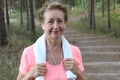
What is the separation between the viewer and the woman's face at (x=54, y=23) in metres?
3.31

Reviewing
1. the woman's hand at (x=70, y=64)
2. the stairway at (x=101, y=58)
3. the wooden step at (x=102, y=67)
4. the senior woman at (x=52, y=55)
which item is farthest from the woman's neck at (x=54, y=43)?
the wooden step at (x=102, y=67)

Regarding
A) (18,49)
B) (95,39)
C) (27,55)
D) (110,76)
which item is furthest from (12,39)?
(27,55)

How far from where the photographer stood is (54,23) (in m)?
3.32

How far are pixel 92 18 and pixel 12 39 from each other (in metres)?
12.8

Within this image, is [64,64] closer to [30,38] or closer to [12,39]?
[12,39]

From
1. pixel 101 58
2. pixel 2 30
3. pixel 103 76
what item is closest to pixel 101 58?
pixel 101 58

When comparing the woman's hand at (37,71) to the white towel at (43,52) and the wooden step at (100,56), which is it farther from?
the wooden step at (100,56)

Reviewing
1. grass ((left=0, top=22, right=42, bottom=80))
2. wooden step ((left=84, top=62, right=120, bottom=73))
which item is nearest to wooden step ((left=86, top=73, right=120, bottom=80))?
wooden step ((left=84, top=62, right=120, bottom=73))

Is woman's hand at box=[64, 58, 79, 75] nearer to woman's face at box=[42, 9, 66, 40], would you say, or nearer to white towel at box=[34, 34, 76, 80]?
white towel at box=[34, 34, 76, 80]

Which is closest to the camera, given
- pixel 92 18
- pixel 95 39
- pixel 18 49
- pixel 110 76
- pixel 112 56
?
pixel 110 76

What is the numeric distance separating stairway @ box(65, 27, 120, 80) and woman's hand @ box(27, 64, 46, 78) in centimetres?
834

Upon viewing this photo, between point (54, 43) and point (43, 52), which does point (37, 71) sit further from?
point (54, 43)

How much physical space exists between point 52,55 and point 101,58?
1154 cm

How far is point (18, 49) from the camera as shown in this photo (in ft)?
43.3
